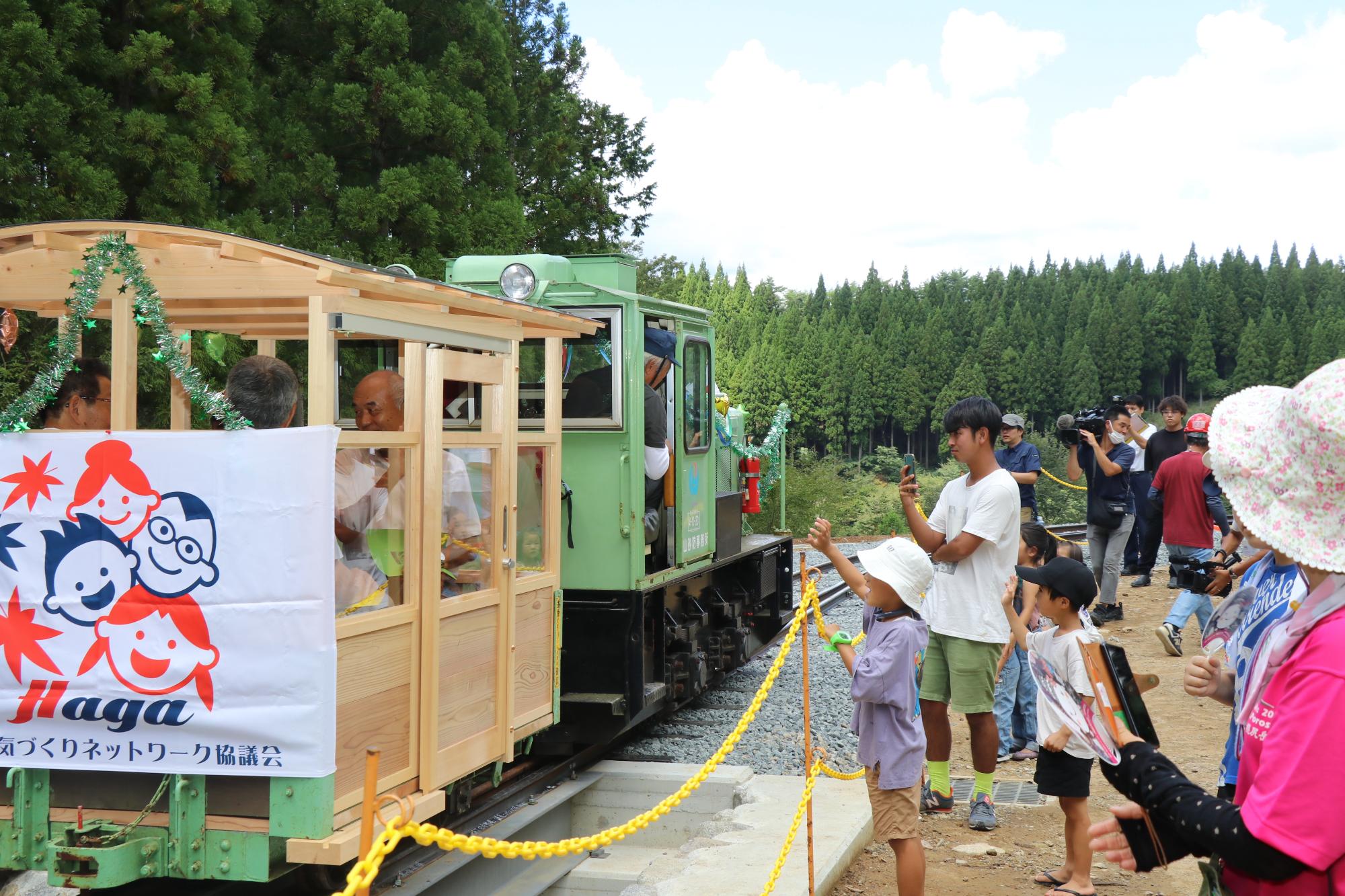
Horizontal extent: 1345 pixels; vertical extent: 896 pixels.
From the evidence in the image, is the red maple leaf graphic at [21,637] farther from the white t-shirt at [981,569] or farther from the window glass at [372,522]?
the white t-shirt at [981,569]

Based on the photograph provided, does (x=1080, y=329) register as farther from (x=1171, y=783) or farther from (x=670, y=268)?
(x=1171, y=783)

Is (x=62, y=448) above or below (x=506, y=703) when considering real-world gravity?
above

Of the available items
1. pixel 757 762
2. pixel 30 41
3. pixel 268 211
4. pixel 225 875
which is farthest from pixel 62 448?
pixel 268 211

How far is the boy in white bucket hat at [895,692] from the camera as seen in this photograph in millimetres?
4766

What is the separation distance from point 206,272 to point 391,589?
4.57 ft

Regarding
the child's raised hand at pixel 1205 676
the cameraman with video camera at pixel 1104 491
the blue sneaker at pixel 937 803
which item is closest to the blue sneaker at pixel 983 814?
the blue sneaker at pixel 937 803

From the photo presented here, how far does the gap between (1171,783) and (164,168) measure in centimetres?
1282

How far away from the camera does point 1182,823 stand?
2.10 metres

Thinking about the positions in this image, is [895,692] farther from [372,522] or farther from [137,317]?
[137,317]

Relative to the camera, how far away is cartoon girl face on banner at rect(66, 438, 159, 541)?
158 inches

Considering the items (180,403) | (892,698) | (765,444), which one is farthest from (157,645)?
(765,444)

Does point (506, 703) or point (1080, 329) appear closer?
point (506, 703)

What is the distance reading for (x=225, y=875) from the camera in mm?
3996

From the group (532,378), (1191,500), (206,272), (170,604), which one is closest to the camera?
(170,604)
